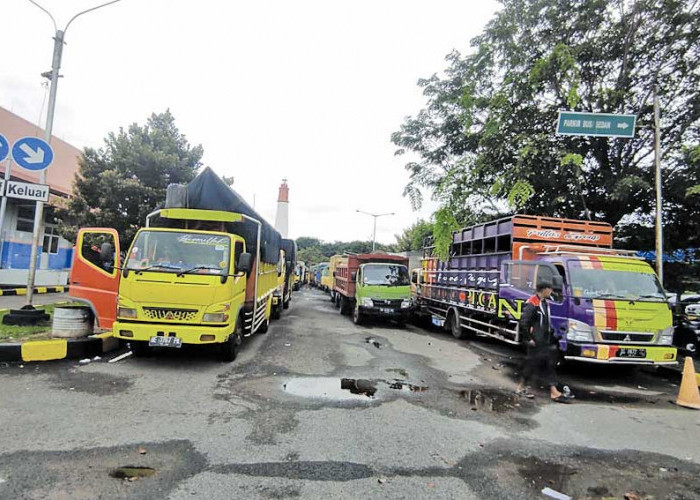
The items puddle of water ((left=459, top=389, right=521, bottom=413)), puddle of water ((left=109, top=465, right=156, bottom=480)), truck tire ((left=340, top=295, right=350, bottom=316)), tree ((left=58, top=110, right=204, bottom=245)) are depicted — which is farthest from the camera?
truck tire ((left=340, top=295, right=350, bottom=316))

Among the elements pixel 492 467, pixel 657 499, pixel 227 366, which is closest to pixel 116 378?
pixel 227 366

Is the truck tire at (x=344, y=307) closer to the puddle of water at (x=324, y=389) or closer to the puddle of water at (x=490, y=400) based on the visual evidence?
the puddle of water at (x=324, y=389)

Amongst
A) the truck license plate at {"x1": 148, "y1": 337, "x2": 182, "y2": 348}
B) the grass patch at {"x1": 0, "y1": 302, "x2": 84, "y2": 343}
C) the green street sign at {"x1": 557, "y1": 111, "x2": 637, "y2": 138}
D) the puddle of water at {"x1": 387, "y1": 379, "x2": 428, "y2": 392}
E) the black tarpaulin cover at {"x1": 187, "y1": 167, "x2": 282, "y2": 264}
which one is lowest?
the puddle of water at {"x1": 387, "y1": 379, "x2": 428, "y2": 392}

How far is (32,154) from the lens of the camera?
7.18m

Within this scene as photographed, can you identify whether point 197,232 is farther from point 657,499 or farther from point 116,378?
point 657,499

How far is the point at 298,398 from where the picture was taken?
18.1 feet

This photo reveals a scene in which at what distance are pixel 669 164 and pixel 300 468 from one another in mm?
13119

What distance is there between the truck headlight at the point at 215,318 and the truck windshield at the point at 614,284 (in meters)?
5.88

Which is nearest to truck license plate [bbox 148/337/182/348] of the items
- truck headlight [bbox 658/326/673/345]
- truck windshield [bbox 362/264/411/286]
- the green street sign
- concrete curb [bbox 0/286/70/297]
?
truck headlight [bbox 658/326/673/345]

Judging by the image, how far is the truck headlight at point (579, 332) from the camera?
6961mm

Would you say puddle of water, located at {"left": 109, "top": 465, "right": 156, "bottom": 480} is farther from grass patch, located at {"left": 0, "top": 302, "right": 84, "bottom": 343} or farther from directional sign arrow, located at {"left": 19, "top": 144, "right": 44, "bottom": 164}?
directional sign arrow, located at {"left": 19, "top": 144, "right": 44, "bottom": 164}

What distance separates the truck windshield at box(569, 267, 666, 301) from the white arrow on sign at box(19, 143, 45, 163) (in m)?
9.34

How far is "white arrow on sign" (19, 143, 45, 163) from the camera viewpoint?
710cm

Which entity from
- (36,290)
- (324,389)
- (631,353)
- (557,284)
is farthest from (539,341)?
(36,290)
